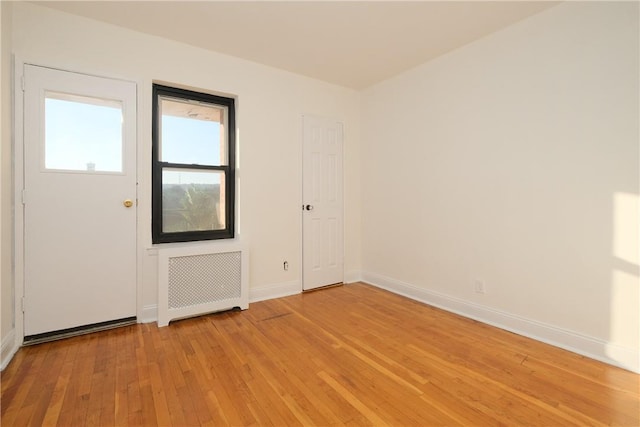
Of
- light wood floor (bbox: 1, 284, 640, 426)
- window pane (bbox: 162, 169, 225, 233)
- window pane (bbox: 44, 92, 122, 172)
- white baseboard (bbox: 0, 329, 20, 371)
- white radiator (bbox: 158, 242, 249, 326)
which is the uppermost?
window pane (bbox: 44, 92, 122, 172)

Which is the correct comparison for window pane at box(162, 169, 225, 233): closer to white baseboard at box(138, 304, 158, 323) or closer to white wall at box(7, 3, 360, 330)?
white wall at box(7, 3, 360, 330)

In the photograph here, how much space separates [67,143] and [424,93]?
11.6ft

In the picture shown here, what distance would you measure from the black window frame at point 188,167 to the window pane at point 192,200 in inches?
1.9

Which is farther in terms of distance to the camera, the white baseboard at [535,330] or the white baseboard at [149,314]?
the white baseboard at [149,314]

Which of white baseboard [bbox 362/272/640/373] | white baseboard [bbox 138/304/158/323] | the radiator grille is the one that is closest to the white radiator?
the radiator grille

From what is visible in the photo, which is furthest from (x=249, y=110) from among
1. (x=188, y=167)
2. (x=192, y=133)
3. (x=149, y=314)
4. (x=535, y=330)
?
(x=535, y=330)

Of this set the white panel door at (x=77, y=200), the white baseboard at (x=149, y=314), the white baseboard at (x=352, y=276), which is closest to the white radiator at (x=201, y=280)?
the white baseboard at (x=149, y=314)

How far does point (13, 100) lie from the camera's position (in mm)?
2346

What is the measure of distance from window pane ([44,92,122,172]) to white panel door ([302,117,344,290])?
79.0 inches

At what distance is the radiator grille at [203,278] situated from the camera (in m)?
2.92

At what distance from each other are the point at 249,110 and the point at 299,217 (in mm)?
1395

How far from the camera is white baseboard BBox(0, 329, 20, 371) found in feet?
6.85

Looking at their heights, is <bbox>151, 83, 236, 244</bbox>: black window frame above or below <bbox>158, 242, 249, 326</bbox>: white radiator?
above

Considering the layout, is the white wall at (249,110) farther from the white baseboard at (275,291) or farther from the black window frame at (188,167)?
the black window frame at (188,167)
